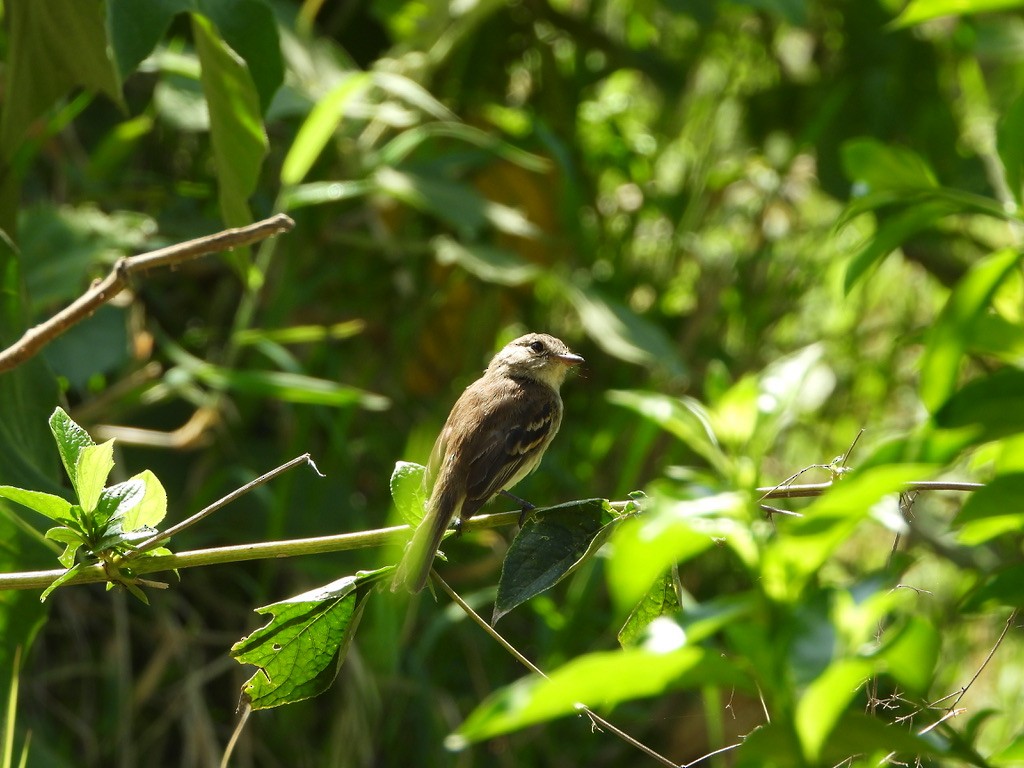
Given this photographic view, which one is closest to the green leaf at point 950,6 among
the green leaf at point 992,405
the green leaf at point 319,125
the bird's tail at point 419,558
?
the green leaf at point 992,405

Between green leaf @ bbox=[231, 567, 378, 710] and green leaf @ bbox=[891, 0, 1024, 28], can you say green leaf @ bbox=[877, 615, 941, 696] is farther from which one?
green leaf @ bbox=[231, 567, 378, 710]

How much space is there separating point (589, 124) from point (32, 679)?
10.0 ft

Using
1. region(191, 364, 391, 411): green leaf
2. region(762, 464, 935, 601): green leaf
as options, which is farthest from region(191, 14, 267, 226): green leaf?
region(762, 464, 935, 601): green leaf

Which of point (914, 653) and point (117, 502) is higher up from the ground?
point (914, 653)

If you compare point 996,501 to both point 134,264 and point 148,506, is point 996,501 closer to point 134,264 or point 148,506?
point 148,506

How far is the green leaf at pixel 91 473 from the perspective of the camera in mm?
1644

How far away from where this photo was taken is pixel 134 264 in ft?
6.10

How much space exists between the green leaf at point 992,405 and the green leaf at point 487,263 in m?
3.20

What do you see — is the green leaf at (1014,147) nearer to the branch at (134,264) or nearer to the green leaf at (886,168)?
the green leaf at (886,168)

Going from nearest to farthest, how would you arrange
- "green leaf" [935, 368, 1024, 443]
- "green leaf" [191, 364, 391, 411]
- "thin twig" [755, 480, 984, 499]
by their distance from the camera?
"green leaf" [935, 368, 1024, 443] < "thin twig" [755, 480, 984, 499] < "green leaf" [191, 364, 391, 411]

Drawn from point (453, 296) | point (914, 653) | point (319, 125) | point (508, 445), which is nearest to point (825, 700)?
point (914, 653)

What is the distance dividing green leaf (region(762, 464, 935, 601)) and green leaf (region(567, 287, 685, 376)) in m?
3.19

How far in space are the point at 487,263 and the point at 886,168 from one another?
2.86 metres

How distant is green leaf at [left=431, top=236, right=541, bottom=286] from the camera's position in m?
4.26
